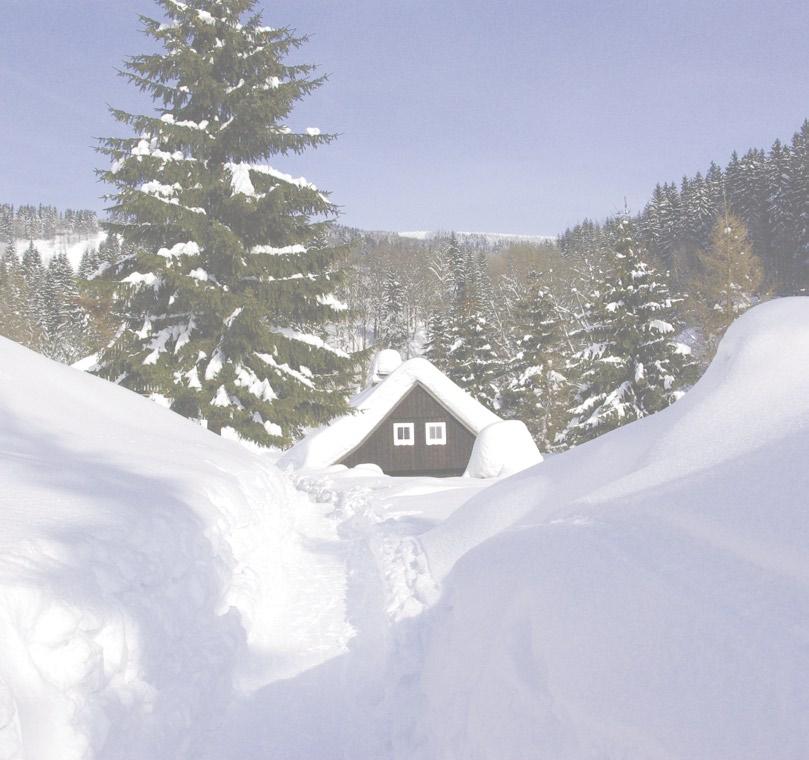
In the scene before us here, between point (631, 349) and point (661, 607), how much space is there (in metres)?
20.2

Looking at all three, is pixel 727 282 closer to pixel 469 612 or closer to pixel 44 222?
pixel 469 612

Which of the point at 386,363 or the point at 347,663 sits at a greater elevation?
the point at 386,363

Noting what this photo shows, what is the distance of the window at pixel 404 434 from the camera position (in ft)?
77.5

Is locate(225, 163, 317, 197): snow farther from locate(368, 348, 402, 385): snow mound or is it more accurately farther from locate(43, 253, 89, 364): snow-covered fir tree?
locate(43, 253, 89, 364): snow-covered fir tree

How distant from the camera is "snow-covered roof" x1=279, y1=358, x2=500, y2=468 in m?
20.5

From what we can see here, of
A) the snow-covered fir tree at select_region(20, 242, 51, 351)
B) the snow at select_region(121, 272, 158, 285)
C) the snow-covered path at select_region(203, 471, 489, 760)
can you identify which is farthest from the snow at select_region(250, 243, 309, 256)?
the snow-covered fir tree at select_region(20, 242, 51, 351)

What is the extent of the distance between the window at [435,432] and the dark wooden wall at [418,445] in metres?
0.13

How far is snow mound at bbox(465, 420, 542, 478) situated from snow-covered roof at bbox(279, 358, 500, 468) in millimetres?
3840

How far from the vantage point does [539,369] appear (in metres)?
30.9

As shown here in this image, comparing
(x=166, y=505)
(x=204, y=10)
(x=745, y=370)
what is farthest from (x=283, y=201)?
(x=745, y=370)

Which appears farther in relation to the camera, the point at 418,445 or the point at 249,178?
the point at 418,445

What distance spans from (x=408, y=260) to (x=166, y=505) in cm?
7548

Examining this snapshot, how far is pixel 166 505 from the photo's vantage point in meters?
5.21

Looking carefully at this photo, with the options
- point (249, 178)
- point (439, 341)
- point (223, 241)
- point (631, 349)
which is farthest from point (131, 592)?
point (439, 341)
